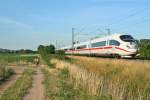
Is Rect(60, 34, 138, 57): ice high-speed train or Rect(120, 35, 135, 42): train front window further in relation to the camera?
Rect(120, 35, 135, 42): train front window

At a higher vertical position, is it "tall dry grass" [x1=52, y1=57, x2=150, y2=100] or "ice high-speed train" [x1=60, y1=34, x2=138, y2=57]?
"ice high-speed train" [x1=60, y1=34, x2=138, y2=57]

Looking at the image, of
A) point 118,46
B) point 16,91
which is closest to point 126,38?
point 118,46

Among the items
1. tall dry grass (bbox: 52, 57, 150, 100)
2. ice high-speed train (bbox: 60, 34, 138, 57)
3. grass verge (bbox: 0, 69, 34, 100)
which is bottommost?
grass verge (bbox: 0, 69, 34, 100)

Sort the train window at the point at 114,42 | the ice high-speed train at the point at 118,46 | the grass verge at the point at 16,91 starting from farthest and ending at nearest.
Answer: the train window at the point at 114,42, the ice high-speed train at the point at 118,46, the grass verge at the point at 16,91

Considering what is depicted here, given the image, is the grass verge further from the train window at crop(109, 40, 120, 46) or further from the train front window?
the train front window

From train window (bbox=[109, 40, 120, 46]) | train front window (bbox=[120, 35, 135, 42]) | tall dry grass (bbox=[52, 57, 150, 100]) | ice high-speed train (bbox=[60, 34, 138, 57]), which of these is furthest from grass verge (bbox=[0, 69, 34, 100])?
train front window (bbox=[120, 35, 135, 42])

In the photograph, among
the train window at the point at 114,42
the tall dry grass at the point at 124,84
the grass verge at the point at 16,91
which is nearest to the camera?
the tall dry grass at the point at 124,84

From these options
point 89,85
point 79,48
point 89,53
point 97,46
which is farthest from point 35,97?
point 79,48

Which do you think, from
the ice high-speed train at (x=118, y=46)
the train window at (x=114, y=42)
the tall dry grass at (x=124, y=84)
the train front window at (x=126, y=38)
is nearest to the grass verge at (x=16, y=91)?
the tall dry grass at (x=124, y=84)

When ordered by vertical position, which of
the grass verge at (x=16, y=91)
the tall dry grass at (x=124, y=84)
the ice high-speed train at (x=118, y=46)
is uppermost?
the ice high-speed train at (x=118, y=46)

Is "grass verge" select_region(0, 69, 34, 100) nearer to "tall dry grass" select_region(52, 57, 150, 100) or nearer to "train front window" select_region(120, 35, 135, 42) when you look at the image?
"tall dry grass" select_region(52, 57, 150, 100)

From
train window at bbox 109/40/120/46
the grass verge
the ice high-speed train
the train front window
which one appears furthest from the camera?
train window at bbox 109/40/120/46

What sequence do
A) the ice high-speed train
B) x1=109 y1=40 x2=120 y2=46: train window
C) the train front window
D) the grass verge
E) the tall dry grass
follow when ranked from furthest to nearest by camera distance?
x1=109 y1=40 x2=120 y2=46: train window → the train front window → the ice high-speed train → the grass verge → the tall dry grass

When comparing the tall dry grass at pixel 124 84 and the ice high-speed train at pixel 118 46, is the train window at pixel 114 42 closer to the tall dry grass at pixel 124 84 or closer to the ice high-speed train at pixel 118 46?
the ice high-speed train at pixel 118 46
